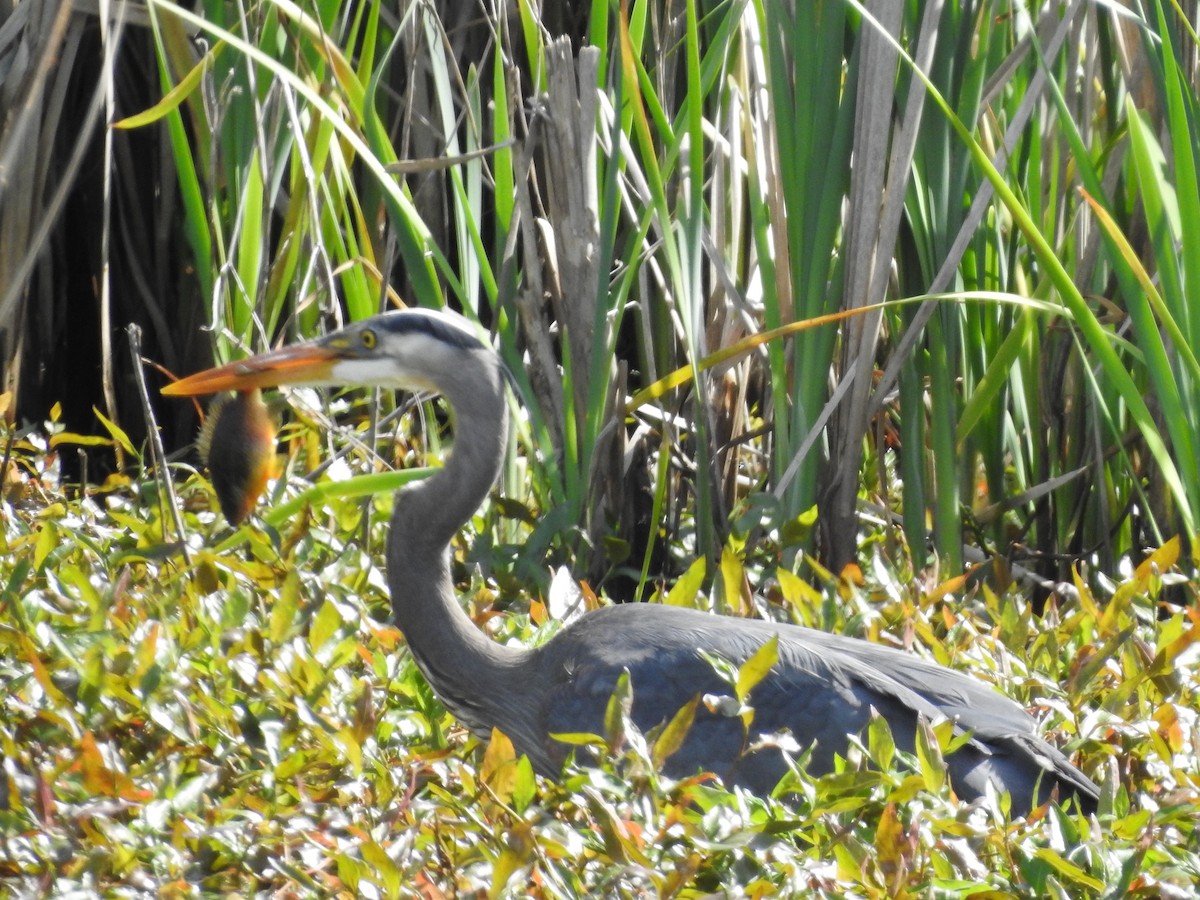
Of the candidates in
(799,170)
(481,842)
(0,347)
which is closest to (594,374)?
(799,170)

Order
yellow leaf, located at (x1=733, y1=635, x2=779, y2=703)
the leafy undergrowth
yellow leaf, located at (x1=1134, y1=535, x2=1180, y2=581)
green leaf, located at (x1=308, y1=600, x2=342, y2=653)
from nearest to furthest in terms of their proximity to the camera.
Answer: the leafy undergrowth → yellow leaf, located at (x1=733, y1=635, x2=779, y2=703) → green leaf, located at (x1=308, y1=600, x2=342, y2=653) → yellow leaf, located at (x1=1134, y1=535, x2=1180, y2=581)

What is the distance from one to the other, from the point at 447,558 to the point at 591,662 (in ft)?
1.19

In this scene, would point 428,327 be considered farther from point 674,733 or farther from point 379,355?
point 674,733

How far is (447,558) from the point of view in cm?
262

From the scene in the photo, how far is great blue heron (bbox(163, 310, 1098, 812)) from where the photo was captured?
225 centimetres

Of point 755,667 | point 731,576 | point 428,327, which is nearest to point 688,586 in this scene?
point 731,576

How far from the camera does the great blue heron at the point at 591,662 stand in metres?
2.25

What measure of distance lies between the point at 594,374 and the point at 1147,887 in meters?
1.47

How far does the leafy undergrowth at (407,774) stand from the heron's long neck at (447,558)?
7cm

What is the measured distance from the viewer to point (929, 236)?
2.77 m

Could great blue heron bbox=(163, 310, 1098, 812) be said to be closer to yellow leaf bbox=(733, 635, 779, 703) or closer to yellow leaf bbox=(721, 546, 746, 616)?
yellow leaf bbox=(721, 546, 746, 616)

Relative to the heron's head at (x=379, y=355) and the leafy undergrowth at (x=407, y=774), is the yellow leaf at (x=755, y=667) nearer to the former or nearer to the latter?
the leafy undergrowth at (x=407, y=774)

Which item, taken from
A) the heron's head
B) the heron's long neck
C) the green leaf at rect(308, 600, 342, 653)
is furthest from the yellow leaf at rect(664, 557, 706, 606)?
the green leaf at rect(308, 600, 342, 653)

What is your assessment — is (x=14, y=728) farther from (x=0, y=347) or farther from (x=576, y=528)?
(x=0, y=347)
